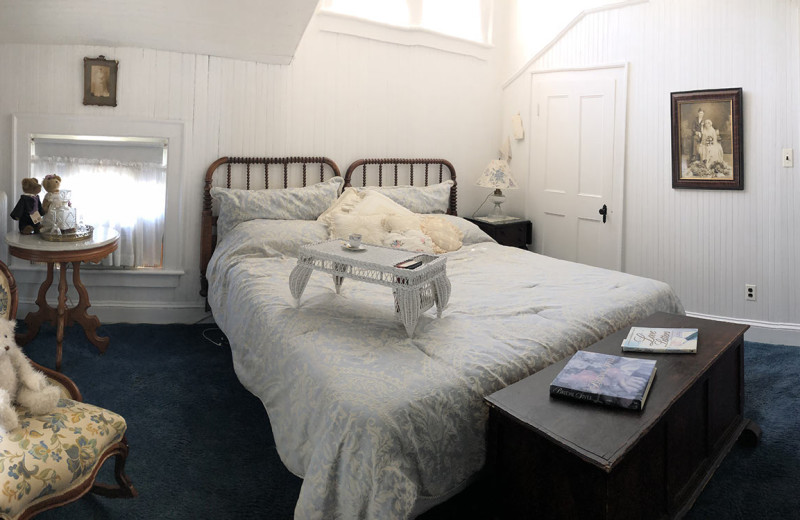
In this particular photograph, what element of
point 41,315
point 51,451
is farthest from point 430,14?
point 51,451

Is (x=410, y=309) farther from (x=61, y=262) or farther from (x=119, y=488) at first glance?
(x=61, y=262)

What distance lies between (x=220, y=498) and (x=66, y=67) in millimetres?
2962

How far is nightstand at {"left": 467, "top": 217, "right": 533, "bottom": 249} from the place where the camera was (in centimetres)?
455

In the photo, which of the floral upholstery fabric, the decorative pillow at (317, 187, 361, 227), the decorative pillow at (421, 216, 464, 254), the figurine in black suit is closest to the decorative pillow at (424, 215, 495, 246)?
the decorative pillow at (421, 216, 464, 254)

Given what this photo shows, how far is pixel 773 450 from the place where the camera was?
2402mm

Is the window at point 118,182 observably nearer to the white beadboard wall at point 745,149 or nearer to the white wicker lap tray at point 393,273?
the white wicker lap tray at point 393,273

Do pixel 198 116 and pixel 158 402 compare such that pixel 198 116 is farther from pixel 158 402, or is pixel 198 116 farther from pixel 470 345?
pixel 470 345

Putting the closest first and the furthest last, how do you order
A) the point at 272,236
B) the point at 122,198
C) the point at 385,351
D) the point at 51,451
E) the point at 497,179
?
1. the point at 51,451
2. the point at 385,351
3. the point at 272,236
4. the point at 122,198
5. the point at 497,179

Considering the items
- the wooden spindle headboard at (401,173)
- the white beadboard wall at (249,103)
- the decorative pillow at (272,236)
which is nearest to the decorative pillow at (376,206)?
the decorative pillow at (272,236)

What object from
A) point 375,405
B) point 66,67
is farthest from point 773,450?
point 66,67

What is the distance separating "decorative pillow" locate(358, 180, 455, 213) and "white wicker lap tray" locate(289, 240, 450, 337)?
175 cm

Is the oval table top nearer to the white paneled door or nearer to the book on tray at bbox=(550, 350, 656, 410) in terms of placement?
the book on tray at bbox=(550, 350, 656, 410)

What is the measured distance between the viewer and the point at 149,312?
3.89 m

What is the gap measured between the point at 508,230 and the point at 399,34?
1.80 meters
